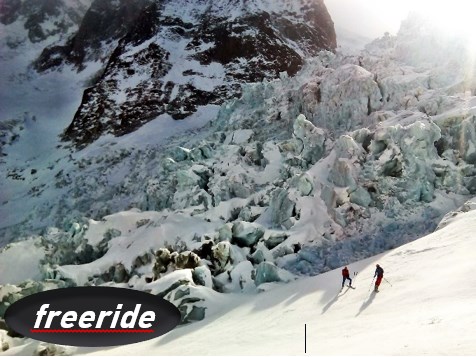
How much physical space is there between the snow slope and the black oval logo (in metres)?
0.88

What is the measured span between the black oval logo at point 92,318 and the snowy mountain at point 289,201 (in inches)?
40.2

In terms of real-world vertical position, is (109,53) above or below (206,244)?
below

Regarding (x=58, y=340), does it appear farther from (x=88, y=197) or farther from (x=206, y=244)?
(x=88, y=197)

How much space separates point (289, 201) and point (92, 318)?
40.8ft

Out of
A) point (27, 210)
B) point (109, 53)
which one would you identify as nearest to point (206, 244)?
point (27, 210)

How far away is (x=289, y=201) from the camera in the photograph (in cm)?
2297

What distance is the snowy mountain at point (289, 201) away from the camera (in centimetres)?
1702

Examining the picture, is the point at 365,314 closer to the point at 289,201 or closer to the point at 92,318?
the point at 92,318

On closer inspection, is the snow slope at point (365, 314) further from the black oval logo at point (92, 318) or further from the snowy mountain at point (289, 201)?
the black oval logo at point (92, 318)

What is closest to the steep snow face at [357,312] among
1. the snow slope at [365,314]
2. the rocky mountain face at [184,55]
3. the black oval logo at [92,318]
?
the snow slope at [365,314]

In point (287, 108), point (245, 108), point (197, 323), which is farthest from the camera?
point (245, 108)

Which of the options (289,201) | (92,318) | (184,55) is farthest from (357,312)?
(184,55)

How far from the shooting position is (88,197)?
41.3 metres

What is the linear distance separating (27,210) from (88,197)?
10.00 m
